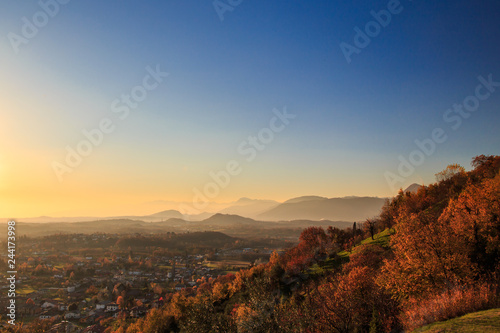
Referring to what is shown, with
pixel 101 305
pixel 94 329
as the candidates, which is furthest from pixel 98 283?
pixel 94 329

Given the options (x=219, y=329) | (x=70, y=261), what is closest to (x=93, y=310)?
(x=70, y=261)

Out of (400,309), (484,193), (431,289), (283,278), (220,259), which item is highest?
(484,193)

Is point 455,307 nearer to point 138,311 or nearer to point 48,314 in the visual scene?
point 138,311

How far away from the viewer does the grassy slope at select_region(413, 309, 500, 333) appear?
949 centimetres

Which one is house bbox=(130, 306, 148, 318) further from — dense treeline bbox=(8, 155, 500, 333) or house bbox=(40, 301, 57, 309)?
dense treeline bbox=(8, 155, 500, 333)

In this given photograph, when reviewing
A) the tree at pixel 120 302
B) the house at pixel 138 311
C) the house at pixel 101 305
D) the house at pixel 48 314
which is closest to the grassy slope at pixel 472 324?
the house at pixel 138 311

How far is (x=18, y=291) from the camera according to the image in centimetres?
7131

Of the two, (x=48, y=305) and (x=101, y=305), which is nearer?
(x=48, y=305)

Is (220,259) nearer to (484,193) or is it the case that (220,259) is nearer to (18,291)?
(18,291)

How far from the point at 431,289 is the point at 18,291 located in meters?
95.8

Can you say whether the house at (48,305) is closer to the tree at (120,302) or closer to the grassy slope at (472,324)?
the tree at (120,302)

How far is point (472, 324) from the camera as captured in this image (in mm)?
10141

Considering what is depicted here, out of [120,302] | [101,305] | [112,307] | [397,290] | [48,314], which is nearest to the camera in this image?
[397,290]

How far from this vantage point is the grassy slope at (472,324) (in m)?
9.49
